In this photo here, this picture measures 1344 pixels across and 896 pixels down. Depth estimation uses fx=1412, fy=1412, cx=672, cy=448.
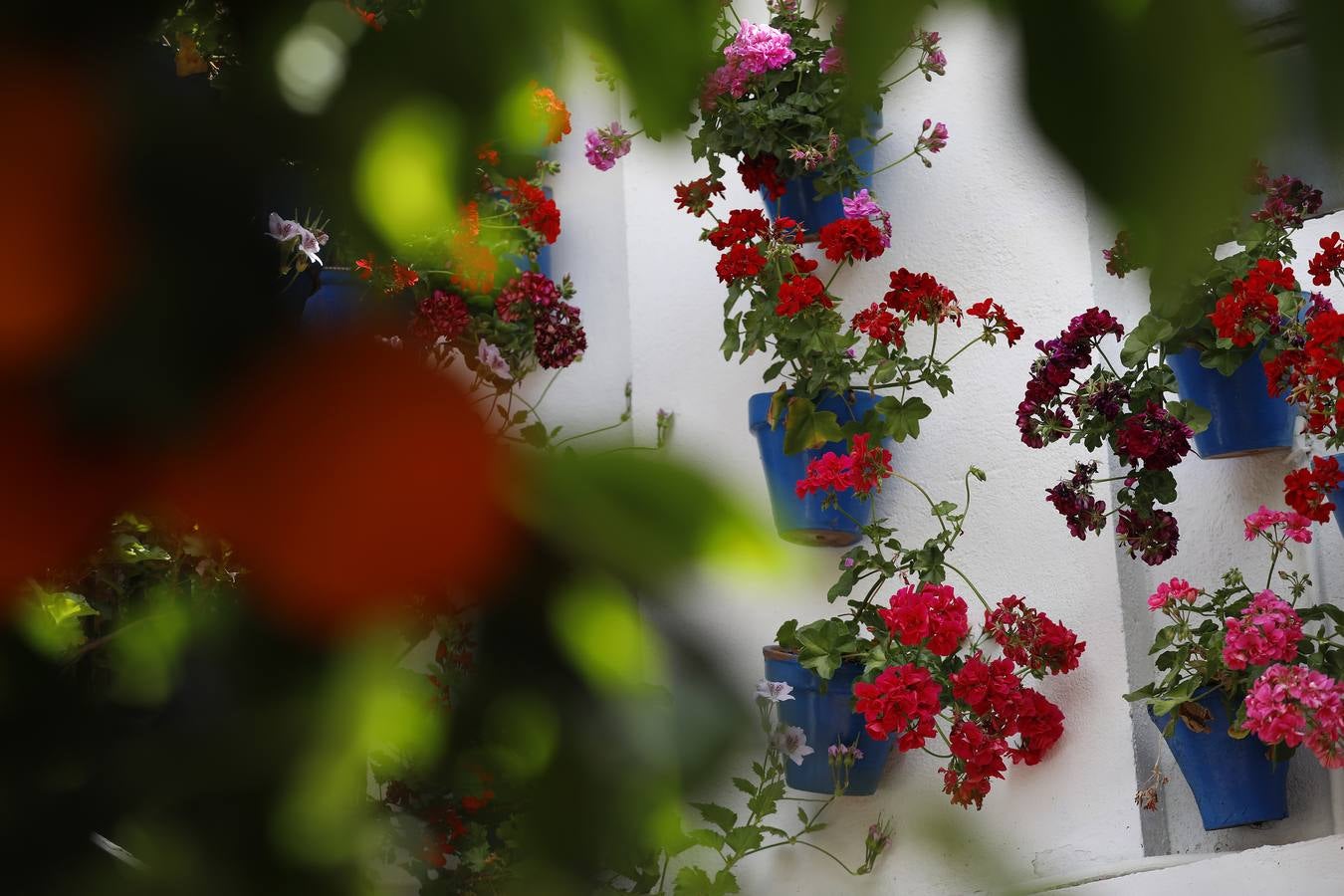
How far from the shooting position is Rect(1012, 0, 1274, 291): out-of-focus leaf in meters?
0.20

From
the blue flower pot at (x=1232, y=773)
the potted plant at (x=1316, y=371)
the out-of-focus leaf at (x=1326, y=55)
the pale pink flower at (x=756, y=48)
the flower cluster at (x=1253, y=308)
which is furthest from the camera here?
the blue flower pot at (x=1232, y=773)

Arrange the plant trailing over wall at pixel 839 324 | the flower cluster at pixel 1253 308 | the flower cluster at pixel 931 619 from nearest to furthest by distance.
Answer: the flower cluster at pixel 1253 308 → the flower cluster at pixel 931 619 → the plant trailing over wall at pixel 839 324

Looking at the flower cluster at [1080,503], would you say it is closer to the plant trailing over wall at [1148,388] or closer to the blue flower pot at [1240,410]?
the plant trailing over wall at [1148,388]

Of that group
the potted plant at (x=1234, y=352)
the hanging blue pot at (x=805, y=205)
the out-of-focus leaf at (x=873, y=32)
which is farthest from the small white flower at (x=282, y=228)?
the hanging blue pot at (x=805, y=205)

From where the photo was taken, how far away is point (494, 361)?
240mm

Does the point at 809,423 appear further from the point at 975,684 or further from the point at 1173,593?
the point at 1173,593

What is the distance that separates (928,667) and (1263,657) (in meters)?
0.50

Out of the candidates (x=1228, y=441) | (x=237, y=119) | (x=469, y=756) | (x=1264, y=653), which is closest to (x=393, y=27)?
(x=237, y=119)

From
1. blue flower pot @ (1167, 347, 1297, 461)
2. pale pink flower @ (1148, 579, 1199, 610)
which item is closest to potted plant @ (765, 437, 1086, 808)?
pale pink flower @ (1148, 579, 1199, 610)

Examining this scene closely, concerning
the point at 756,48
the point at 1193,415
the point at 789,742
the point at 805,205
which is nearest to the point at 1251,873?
the point at 1193,415

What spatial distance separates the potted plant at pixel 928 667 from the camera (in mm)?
2014

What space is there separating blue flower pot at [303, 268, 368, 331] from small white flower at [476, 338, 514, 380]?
0.02 metres

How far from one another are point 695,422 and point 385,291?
0.22 feet

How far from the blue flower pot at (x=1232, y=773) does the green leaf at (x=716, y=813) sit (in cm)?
180
